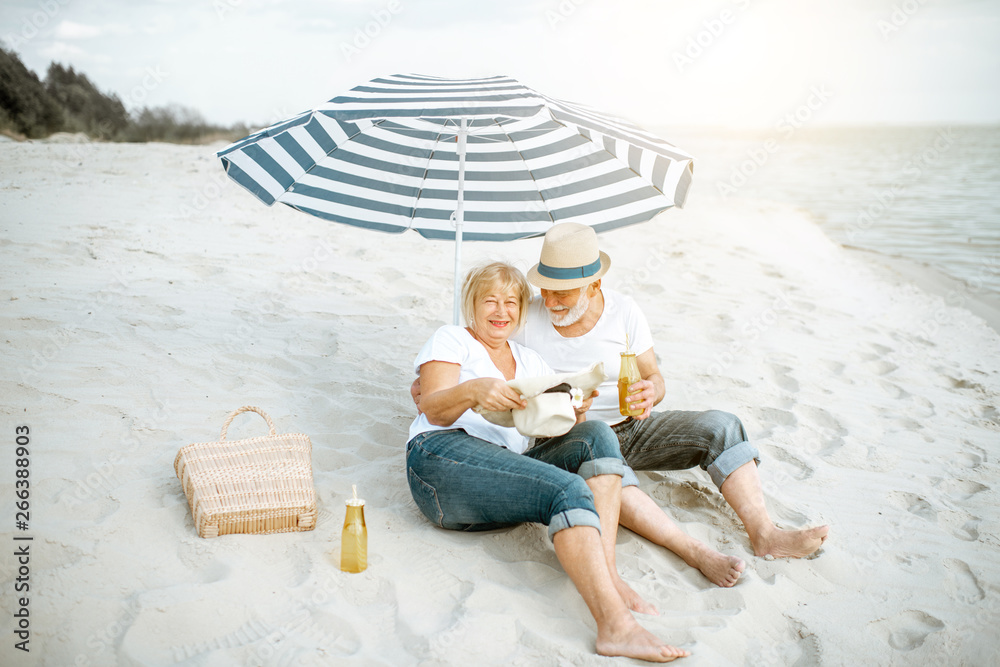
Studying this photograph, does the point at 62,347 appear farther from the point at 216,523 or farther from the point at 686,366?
the point at 686,366

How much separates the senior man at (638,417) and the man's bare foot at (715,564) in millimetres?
17

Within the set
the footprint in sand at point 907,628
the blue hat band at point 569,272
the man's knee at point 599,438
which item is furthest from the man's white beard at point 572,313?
the footprint in sand at point 907,628

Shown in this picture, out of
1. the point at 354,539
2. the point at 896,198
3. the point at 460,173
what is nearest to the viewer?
the point at 354,539

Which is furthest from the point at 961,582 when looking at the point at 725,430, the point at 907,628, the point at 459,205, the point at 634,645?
the point at 459,205

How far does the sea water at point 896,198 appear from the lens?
1086 cm

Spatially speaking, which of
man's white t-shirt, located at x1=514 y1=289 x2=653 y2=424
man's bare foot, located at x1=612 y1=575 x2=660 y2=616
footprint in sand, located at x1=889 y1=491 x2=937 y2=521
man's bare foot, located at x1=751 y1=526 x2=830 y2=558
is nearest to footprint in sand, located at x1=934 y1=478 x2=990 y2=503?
footprint in sand, located at x1=889 y1=491 x2=937 y2=521

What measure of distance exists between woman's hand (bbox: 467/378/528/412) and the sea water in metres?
7.96

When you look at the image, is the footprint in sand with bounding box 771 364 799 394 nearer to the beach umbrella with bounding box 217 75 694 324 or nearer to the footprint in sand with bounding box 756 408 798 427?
the footprint in sand with bounding box 756 408 798 427

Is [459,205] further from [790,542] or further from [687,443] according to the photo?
[790,542]

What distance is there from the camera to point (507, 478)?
2.40 metres

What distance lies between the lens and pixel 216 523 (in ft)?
8.09

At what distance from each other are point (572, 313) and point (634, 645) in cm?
144

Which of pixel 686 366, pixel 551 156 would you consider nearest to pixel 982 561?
pixel 686 366

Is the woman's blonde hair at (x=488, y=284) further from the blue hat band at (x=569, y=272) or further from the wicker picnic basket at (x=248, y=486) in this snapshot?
the wicker picnic basket at (x=248, y=486)
